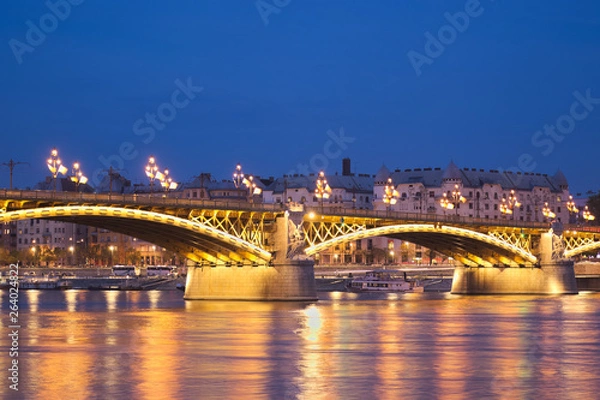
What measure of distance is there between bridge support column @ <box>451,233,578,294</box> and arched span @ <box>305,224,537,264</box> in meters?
1.63

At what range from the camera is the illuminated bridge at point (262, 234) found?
297ft

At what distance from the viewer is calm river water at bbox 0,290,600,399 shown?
38.1 metres

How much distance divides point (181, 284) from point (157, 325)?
8845cm

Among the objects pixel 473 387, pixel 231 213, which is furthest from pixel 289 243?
pixel 473 387

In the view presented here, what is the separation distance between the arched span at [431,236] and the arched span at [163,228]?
6698 millimetres

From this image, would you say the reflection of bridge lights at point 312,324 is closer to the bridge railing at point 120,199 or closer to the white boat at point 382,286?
the bridge railing at point 120,199

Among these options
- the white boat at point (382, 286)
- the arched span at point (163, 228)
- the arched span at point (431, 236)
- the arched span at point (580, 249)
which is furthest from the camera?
the white boat at point (382, 286)

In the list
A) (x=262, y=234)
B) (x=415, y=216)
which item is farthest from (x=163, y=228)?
(x=415, y=216)

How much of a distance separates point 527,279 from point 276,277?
125 ft

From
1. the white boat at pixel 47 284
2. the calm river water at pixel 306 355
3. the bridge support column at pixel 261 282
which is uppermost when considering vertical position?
the white boat at pixel 47 284

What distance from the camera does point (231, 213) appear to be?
4031 inches

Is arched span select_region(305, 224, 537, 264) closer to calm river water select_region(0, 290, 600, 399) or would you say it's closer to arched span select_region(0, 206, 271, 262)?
arched span select_region(0, 206, 271, 262)

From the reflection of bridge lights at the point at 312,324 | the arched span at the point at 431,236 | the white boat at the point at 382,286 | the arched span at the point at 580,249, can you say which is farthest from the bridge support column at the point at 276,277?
the arched span at the point at 580,249

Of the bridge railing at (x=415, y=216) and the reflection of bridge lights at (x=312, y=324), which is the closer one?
the reflection of bridge lights at (x=312, y=324)
